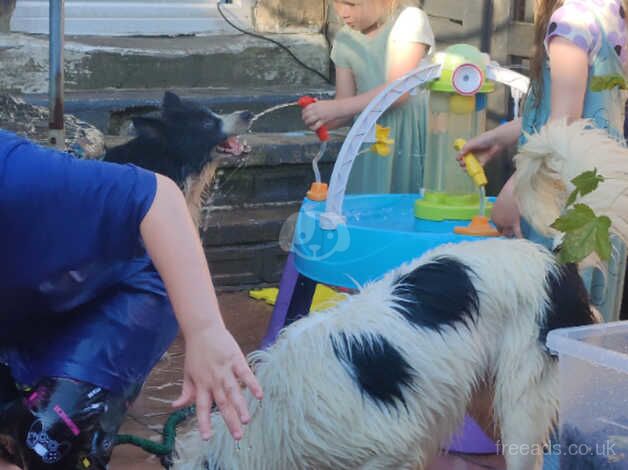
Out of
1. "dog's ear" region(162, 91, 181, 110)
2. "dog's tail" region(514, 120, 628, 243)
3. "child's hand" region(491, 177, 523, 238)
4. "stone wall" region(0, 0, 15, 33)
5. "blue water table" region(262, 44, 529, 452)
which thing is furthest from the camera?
"stone wall" region(0, 0, 15, 33)

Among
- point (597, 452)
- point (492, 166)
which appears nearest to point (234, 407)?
point (597, 452)

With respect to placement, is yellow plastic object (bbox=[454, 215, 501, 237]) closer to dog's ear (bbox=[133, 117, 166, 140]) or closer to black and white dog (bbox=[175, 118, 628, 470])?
black and white dog (bbox=[175, 118, 628, 470])

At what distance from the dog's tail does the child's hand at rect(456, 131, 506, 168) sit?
0.50 metres

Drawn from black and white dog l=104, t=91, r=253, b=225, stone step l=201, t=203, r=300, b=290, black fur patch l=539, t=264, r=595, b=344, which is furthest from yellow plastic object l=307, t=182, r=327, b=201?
stone step l=201, t=203, r=300, b=290

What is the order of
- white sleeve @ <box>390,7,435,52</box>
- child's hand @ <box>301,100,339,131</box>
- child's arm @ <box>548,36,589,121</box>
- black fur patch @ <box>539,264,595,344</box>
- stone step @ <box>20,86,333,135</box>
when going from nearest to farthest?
black fur patch @ <box>539,264,595,344</box> < child's arm @ <box>548,36,589,121</box> < child's hand @ <box>301,100,339,131</box> < white sleeve @ <box>390,7,435,52</box> < stone step @ <box>20,86,333,135</box>

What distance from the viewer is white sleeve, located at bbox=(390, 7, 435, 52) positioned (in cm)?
440

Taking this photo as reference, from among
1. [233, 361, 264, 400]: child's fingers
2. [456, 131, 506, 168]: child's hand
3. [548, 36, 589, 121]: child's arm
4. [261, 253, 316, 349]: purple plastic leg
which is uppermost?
[548, 36, 589, 121]: child's arm

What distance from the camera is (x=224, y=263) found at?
573 centimetres

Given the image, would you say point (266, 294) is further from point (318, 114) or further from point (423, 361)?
point (423, 361)

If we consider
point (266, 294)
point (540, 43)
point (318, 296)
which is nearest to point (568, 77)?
point (540, 43)

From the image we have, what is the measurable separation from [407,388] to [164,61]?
3991 millimetres

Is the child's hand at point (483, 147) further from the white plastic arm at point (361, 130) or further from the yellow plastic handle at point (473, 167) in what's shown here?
the white plastic arm at point (361, 130)

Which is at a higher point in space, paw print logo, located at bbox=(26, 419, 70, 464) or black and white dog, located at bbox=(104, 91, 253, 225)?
black and white dog, located at bbox=(104, 91, 253, 225)

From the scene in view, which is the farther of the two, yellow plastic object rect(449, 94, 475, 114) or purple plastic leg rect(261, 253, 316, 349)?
purple plastic leg rect(261, 253, 316, 349)
